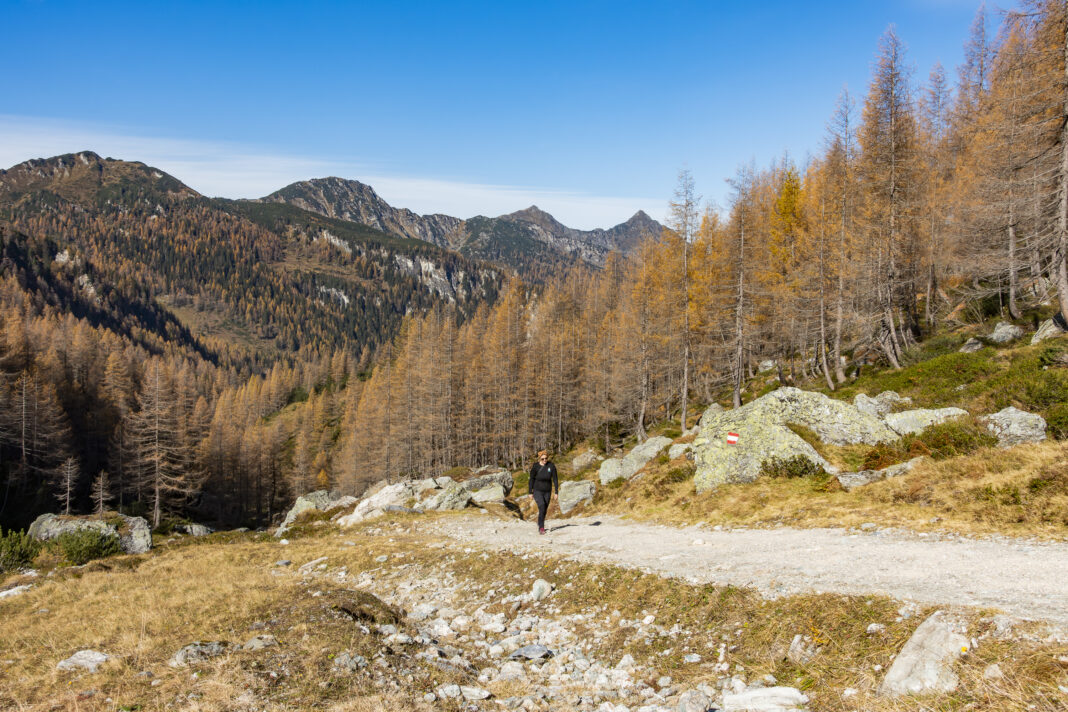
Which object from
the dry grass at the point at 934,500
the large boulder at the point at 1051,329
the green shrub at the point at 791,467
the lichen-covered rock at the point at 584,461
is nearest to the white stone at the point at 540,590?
the dry grass at the point at 934,500

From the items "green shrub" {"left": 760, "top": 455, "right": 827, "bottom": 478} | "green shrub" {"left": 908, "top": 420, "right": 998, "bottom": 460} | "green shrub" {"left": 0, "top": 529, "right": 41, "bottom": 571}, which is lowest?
"green shrub" {"left": 0, "top": 529, "right": 41, "bottom": 571}

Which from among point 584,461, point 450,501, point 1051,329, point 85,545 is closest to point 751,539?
point 450,501

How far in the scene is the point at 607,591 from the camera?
8.54m

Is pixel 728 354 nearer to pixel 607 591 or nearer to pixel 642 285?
pixel 642 285

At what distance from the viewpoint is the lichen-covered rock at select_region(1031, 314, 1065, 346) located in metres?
19.2

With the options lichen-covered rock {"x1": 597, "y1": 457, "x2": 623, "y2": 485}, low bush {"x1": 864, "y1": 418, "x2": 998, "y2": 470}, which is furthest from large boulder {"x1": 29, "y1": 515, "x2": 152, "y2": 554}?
low bush {"x1": 864, "y1": 418, "x2": 998, "y2": 470}

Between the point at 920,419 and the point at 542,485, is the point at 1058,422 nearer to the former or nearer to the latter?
the point at 920,419

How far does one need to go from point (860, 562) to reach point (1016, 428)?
8640 millimetres

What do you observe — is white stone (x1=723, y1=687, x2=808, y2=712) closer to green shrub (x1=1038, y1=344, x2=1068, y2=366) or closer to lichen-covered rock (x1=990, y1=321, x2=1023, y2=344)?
green shrub (x1=1038, y1=344, x2=1068, y2=366)

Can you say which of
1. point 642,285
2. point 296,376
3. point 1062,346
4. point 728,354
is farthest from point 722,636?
point 296,376

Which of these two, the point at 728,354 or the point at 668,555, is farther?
the point at 728,354

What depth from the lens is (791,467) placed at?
14.3 metres

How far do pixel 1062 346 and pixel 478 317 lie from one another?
7087 cm

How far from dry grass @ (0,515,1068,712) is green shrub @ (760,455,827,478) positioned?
772cm
